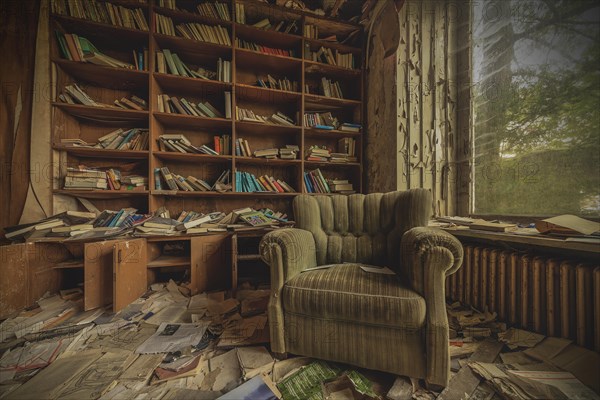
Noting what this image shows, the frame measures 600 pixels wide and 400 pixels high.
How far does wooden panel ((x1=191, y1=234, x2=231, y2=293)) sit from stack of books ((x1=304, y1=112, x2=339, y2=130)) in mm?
1631

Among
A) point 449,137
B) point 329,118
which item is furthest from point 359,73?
point 449,137

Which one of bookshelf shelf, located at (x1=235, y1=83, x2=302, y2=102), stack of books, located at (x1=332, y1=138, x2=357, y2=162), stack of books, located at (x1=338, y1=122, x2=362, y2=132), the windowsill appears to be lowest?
the windowsill

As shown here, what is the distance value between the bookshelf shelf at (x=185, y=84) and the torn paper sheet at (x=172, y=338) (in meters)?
2.22

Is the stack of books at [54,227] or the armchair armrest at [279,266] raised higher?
the stack of books at [54,227]

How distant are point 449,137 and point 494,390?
203cm

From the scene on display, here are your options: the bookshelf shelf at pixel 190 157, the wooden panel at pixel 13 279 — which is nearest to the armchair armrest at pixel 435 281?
the bookshelf shelf at pixel 190 157

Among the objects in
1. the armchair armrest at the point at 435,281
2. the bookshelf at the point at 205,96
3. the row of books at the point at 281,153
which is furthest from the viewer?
the row of books at the point at 281,153

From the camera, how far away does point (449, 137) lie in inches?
85.1

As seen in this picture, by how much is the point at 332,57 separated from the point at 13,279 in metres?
3.63

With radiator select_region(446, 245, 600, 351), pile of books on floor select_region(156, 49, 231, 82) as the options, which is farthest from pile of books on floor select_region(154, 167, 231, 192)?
radiator select_region(446, 245, 600, 351)

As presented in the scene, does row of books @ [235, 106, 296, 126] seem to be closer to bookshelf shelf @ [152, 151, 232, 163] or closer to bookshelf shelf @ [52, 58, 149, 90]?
bookshelf shelf @ [152, 151, 232, 163]

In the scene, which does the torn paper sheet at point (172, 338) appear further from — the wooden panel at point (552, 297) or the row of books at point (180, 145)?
the wooden panel at point (552, 297)

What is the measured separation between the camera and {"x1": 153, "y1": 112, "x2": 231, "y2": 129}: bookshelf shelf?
2.18 meters

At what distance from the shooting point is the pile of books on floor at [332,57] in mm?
2602
